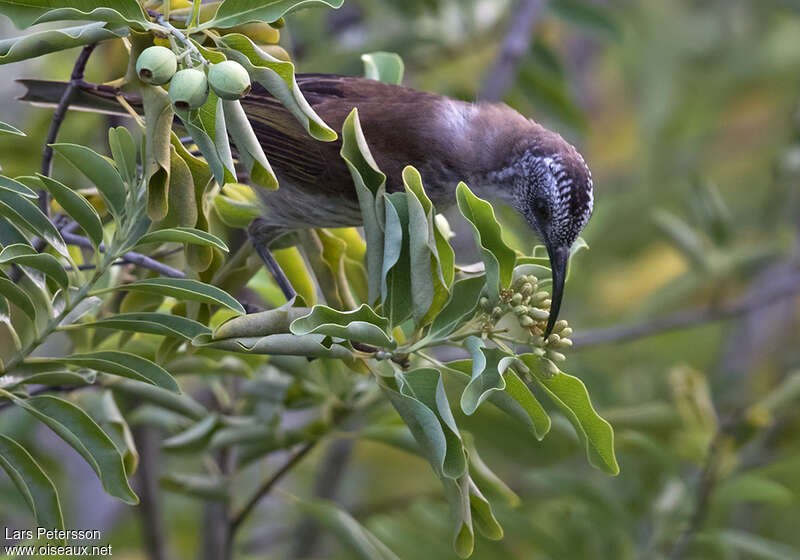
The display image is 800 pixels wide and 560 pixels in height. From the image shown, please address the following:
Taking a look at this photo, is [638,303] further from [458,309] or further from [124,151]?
[124,151]

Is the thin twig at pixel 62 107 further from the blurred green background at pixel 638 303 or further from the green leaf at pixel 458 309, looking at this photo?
the blurred green background at pixel 638 303

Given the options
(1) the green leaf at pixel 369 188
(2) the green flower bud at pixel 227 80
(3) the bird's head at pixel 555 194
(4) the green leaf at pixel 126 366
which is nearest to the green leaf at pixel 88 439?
(4) the green leaf at pixel 126 366

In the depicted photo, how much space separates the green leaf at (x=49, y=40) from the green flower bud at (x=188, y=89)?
218mm

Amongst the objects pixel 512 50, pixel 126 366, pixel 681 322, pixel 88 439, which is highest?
pixel 126 366

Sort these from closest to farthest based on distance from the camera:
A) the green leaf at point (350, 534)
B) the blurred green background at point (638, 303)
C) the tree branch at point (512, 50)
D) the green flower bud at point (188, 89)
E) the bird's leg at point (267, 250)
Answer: the green flower bud at point (188, 89) < the bird's leg at point (267, 250) < the green leaf at point (350, 534) < the blurred green background at point (638, 303) < the tree branch at point (512, 50)

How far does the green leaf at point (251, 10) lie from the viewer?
1.74 metres

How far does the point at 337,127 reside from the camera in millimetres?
2680

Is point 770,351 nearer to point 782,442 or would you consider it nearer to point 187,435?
point 782,442

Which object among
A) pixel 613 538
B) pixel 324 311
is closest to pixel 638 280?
pixel 613 538

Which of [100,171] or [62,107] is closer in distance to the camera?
[100,171]

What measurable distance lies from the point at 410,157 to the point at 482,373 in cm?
127

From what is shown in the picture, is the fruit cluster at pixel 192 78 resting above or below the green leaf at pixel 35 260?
above

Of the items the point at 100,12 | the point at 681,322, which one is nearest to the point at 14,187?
the point at 100,12

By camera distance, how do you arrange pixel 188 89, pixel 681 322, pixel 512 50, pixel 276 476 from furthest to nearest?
pixel 512 50, pixel 681 322, pixel 276 476, pixel 188 89
